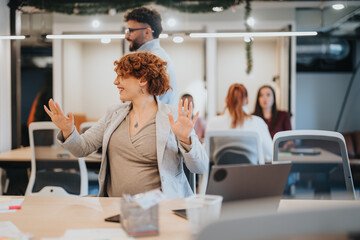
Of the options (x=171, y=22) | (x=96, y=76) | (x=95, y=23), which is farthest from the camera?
(x=96, y=76)

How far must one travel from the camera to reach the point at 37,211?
181 cm

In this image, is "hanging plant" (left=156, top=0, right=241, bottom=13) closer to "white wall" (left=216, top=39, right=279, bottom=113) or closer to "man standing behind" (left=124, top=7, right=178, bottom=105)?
"white wall" (left=216, top=39, right=279, bottom=113)

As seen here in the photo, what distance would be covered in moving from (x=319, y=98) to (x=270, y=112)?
124 inches

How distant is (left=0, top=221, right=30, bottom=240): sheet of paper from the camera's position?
1435 mm

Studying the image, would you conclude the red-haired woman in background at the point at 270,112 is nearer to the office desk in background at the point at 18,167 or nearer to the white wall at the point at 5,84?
the office desk in background at the point at 18,167

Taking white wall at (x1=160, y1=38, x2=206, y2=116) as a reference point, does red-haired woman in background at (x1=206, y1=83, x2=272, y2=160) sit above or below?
below

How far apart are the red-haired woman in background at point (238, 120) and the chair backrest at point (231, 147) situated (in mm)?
325

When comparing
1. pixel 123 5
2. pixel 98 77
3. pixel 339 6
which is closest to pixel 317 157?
pixel 339 6

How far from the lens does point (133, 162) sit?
2256 mm

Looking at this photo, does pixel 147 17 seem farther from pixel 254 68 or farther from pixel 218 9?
pixel 254 68

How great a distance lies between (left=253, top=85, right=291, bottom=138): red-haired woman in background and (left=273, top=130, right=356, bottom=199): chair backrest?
0.81 ft

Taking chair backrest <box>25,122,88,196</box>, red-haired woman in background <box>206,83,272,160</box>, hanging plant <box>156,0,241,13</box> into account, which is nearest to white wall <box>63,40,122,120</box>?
hanging plant <box>156,0,241,13</box>

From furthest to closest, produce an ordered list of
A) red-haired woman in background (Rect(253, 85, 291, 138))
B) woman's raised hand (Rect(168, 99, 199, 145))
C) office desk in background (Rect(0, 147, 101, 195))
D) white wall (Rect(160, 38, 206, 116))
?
white wall (Rect(160, 38, 206, 116)) → red-haired woman in background (Rect(253, 85, 291, 138)) → office desk in background (Rect(0, 147, 101, 195)) → woman's raised hand (Rect(168, 99, 199, 145))

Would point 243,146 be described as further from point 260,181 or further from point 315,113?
point 315,113
